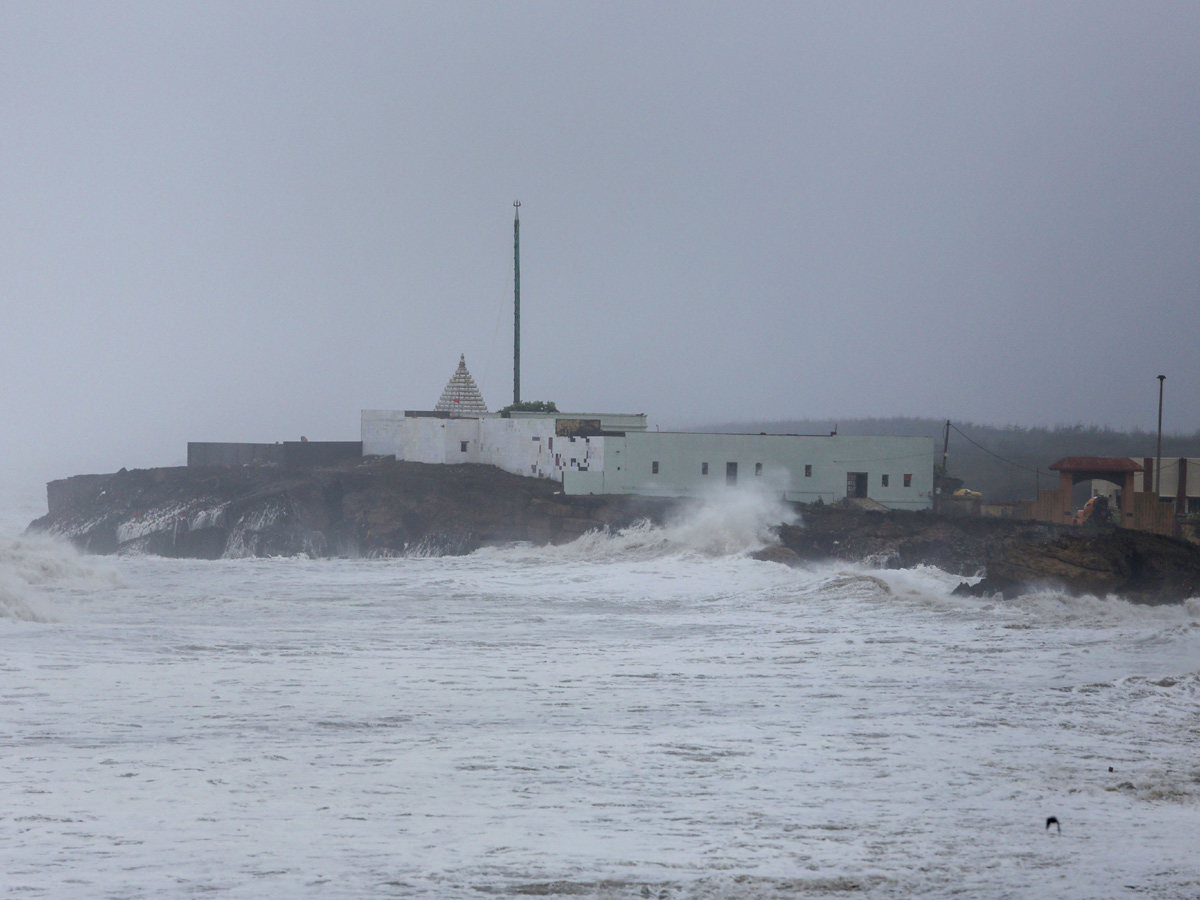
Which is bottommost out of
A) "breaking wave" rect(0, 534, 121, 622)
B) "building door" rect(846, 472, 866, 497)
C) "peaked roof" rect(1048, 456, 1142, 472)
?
"breaking wave" rect(0, 534, 121, 622)

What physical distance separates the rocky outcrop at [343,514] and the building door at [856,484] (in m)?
6.35

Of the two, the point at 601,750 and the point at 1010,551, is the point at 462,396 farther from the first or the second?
the point at 601,750

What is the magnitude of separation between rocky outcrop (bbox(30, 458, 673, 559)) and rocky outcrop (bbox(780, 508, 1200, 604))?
615 centimetres

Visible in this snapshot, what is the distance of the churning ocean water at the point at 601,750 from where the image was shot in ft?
32.4

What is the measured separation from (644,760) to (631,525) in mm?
25052

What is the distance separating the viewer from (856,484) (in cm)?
4022

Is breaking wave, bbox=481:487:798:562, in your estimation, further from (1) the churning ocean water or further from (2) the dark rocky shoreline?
(1) the churning ocean water

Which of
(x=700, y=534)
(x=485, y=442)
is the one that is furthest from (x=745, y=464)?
(x=485, y=442)

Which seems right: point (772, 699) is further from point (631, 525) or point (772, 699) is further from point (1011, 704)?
point (631, 525)

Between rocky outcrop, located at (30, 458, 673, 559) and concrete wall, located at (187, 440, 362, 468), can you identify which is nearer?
rocky outcrop, located at (30, 458, 673, 559)

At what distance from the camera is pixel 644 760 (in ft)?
43.8

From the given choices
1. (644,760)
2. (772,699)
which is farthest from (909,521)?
(644,760)

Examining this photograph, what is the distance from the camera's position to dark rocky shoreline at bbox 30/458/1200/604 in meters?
34.8

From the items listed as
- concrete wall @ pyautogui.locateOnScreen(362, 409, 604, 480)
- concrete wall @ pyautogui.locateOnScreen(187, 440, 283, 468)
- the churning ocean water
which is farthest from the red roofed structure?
concrete wall @ pyautogui.locateOnScreen(187, 440, 283, 468)
